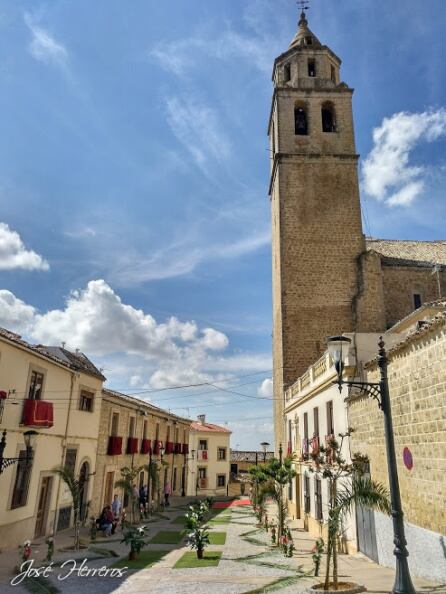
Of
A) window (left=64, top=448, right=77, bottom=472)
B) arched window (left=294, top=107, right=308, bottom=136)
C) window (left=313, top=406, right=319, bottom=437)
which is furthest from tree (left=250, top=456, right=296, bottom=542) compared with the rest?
arched window (left=294, top=107, right=308, bottom=136)

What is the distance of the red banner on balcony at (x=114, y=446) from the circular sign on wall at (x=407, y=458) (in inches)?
588

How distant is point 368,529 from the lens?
11.2m

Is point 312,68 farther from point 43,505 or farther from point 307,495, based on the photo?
point 43,505

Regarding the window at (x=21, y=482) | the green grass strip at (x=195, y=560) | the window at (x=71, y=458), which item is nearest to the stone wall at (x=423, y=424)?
the green grass strip at (x=195, y=560)

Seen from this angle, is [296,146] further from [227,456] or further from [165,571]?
[227,456]

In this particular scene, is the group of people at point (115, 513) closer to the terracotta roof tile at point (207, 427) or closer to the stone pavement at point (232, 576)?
the stone pavement at point (232, 576)

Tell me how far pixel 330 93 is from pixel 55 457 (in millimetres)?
27322

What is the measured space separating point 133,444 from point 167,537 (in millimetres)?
6458

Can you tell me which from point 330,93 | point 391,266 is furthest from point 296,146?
point 391,266

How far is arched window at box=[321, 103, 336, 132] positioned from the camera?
29922 millimetres

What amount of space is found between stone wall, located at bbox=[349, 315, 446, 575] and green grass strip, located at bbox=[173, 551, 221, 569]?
5136 millimetres

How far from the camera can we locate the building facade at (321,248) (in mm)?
25109

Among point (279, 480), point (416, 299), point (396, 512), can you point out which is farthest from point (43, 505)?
point (416, 299)

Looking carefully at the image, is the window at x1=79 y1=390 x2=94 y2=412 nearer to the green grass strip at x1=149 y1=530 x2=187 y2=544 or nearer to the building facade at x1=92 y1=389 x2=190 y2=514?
the building facade at x1=92 y1=389 x2=190 y2=514
